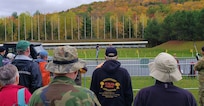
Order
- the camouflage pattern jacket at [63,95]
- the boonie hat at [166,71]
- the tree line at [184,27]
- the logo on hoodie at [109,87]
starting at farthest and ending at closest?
the tree line at [184,27]
the logo on hoodie at [109,87]
the boonie hat at [166,71]
the camouflage pattern jacket at [63,95]

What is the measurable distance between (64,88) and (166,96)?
1228 mm

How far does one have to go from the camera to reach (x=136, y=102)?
12.5 ft

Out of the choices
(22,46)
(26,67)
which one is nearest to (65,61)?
(22,46)

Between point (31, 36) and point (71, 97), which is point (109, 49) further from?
point (31, 36)

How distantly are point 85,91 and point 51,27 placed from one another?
9360 cm

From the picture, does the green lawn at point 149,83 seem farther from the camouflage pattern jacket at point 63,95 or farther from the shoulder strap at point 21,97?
the camouflage pattern jacket at point 63,95

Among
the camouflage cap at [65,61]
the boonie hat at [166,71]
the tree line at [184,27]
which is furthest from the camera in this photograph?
the tree line at [184,27]

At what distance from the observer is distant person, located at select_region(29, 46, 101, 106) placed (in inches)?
116

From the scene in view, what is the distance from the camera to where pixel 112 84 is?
227 inches

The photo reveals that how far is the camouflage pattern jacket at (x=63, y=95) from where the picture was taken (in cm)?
295

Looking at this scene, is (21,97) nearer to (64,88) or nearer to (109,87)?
(64,88)

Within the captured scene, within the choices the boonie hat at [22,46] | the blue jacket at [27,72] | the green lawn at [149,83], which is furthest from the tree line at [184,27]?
the boonie hat at [22,46]

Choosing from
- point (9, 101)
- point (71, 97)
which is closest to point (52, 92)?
point (71, 97)

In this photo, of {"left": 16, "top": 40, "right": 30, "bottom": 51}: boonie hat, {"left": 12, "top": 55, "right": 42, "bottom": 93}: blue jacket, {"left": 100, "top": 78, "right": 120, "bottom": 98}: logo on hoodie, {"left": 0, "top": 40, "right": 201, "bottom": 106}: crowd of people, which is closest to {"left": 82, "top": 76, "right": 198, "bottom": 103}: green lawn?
{"left": 12, "top": 55, "right": 42, "bottom": 93}: blue jacket
